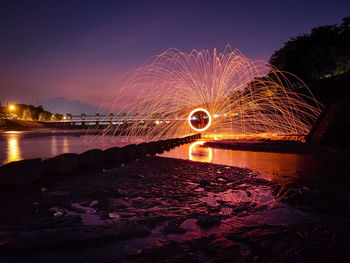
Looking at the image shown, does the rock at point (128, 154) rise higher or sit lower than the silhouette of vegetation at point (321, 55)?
lower

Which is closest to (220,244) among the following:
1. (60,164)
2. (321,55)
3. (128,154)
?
(60,164)

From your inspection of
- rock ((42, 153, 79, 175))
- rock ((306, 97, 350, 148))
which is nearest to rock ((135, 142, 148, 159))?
rock ((42, 153, 79, 175))

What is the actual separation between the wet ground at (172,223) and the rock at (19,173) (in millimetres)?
714

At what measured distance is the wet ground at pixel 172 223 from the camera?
3.41 m

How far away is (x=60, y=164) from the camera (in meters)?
8.41

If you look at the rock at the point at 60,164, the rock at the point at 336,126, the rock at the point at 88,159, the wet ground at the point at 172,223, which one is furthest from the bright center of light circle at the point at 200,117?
the wet ground at the point at 172,223

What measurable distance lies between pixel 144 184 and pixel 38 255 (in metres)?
3.73

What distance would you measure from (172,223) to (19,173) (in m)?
4.65

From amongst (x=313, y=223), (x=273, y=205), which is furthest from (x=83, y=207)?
(x=313, y=223)

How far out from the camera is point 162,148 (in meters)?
16.8

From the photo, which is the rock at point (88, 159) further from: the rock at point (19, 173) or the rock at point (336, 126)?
the rock at point (336, 126)

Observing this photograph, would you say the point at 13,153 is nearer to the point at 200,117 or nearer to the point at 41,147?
the point at 41,147

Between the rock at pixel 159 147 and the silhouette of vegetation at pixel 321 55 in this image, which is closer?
the rock at pixel 159 147

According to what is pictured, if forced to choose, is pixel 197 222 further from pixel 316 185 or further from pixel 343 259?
pixel 316 185
